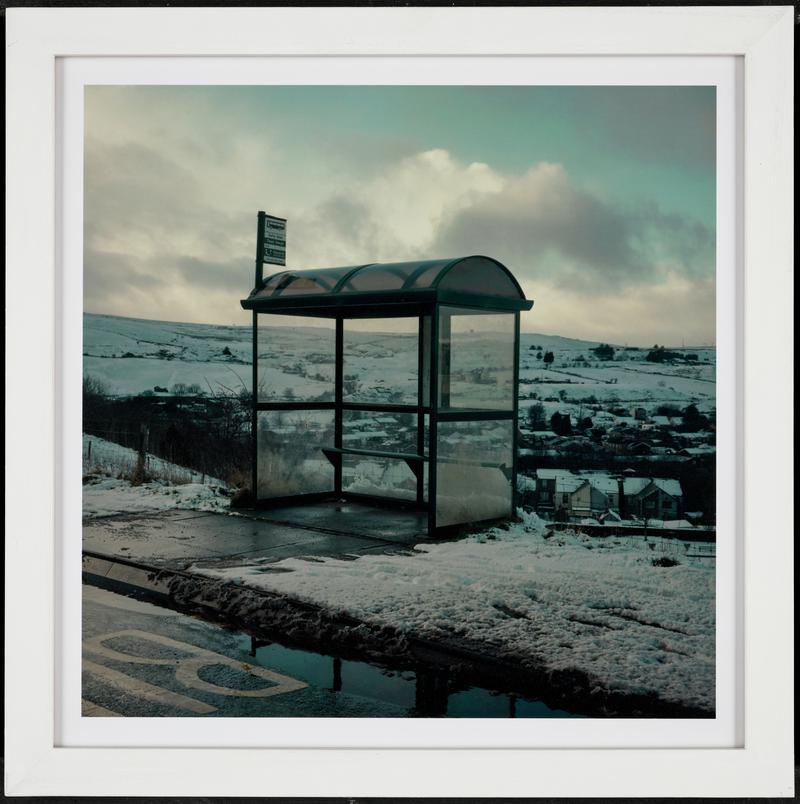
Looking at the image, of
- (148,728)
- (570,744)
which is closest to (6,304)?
(148,728)

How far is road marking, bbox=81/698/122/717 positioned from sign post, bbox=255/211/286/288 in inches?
170

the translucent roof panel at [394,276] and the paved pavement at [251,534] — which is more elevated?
the translucent roof panel at [394,276]

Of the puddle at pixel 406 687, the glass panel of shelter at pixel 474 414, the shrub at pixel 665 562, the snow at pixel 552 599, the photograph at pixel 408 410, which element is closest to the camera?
the puddle at pixel 406 687

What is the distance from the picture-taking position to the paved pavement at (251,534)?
212 inches

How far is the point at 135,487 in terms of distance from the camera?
25.5 ft

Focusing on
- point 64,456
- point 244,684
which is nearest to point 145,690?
point 244,684

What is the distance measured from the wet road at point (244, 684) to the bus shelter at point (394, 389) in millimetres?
2232

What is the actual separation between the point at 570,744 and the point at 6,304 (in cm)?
287

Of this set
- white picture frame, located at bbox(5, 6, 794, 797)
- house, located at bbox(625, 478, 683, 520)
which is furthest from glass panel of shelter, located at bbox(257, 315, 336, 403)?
white picture frame, located at bbox(5, 6, 794, 797)

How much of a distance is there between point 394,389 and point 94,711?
13.8 ft

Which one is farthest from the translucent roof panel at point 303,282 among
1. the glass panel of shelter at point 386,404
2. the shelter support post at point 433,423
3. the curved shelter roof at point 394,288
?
the shelter support post at point 433,423

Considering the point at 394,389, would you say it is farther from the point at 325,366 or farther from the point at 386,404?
the point at 325,366

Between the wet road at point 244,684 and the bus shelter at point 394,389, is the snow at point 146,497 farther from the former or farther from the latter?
the wet road at point 244,684

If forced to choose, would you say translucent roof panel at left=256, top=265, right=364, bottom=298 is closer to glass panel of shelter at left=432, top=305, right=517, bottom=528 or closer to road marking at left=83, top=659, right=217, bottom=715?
glass panel of shelter at left=432, top=305, right=517, bottom=528
